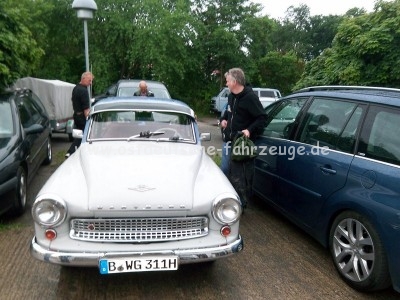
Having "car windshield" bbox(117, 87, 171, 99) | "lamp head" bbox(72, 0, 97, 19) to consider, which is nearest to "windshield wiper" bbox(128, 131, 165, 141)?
"lamp head" bbox(72, 0, 97, 19)

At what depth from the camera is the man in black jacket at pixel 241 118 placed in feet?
16.1

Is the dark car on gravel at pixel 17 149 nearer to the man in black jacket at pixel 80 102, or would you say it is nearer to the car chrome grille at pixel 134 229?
the man in black jacket at pixel 80 102

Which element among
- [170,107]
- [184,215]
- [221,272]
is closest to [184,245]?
[184,215]

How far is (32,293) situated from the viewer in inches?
132

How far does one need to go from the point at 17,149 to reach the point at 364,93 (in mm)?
4257

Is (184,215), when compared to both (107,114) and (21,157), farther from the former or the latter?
(21,157)

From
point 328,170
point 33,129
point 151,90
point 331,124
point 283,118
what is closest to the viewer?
point 328,170

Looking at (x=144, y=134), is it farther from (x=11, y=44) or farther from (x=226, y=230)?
(x=11, y=44)

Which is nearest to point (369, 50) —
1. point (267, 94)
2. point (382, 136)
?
point (382, 136)

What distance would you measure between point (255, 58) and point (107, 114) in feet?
75.4

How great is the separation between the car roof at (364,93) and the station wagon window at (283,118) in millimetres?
216

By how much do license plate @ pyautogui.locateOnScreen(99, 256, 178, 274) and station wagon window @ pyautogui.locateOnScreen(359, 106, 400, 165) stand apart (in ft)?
6.45

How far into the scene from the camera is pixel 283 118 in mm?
5199

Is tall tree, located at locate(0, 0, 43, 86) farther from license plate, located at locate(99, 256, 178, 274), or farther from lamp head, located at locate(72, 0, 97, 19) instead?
license plate, located at locate(99, 256, 178, 274)
